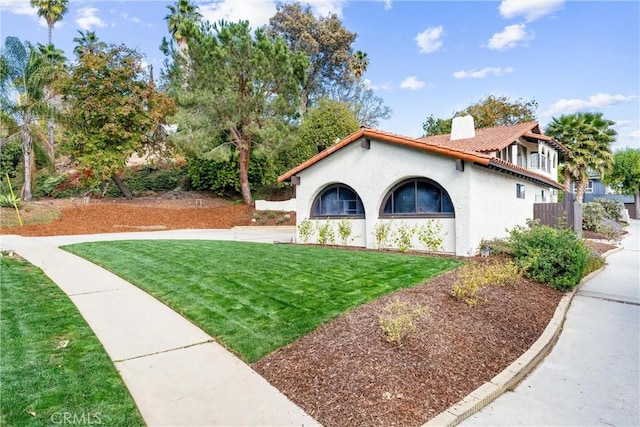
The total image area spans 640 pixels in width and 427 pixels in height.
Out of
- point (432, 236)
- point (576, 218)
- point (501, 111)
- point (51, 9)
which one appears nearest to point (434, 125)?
point (501, 111)

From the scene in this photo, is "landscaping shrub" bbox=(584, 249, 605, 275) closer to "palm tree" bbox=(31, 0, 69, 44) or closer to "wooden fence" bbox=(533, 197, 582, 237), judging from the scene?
"wooden fence" bbox=(533, 197, 582, 237)

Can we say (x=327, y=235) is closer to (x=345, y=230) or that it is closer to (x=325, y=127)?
(x=345, y=230)

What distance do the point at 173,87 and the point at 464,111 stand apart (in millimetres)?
24140

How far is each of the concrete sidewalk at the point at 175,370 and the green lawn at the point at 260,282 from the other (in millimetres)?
297

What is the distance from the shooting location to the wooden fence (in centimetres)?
1417

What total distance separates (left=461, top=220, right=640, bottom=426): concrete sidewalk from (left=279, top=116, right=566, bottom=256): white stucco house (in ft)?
11.9

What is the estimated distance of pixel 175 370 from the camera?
13.1ft

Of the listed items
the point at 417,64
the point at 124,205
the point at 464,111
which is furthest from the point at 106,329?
the point at 464,111

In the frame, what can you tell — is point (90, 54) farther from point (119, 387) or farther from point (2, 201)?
point (119, 387)

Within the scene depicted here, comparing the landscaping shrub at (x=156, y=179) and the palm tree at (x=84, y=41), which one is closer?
the palm tree at (x=84, y=41)

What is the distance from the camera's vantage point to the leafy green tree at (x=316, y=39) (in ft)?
122

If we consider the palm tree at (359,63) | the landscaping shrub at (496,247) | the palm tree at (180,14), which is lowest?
the landscaping shrub at (496,247)

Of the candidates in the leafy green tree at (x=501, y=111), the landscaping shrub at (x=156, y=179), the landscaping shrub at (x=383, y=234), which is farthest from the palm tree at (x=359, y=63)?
the landscaping shrub at (x=383, y=234)

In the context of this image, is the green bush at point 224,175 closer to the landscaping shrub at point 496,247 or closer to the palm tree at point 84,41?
the palm tree at point 84,41
